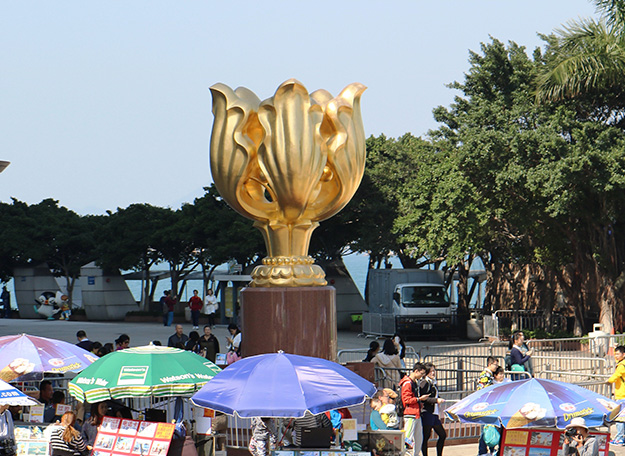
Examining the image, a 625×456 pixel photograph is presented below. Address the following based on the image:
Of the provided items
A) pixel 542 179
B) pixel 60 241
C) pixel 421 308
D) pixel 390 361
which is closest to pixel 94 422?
pixel 390 361

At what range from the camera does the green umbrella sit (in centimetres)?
1046

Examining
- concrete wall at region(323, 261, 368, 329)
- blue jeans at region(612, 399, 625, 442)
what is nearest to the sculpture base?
blue jeans at region(612, 399, 625, 442)

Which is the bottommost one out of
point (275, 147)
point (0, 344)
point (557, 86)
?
point (0, 344)

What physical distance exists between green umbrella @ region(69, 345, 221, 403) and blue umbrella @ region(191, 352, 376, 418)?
1.08 metres

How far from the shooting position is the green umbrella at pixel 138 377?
34.3ft

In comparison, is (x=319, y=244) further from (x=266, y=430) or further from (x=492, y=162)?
(x=266, y=430)

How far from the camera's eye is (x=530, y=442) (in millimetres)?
10047

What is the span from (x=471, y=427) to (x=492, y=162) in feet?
45.5

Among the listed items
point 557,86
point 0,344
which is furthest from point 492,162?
point 0,344

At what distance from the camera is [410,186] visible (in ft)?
114

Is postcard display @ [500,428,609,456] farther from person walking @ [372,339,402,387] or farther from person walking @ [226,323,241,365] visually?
person walking @ [226,323,241,365]

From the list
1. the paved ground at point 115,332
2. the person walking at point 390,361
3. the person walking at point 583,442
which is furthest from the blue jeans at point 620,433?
the paved ground at point 115,332

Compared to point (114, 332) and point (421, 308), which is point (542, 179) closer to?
point (421, 308)

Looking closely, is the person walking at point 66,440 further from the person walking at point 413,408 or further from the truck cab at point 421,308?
the truck cab at point 421,308
